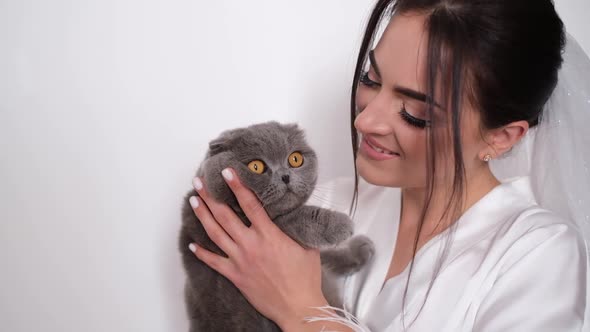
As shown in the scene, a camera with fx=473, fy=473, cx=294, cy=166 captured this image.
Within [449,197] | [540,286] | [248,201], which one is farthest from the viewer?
[449,197]

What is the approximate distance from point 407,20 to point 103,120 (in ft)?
3.08

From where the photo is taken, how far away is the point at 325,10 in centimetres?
159

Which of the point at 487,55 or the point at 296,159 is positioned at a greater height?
the point at 487,55

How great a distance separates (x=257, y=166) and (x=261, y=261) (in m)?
0.23

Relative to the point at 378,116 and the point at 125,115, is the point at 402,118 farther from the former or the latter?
the point at 125,115

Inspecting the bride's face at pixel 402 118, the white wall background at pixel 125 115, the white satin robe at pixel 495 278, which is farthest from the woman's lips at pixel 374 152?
the white wall background at pixel 125 115

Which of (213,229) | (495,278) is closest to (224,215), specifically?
(213,229)

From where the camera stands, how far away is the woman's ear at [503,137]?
1.06 m

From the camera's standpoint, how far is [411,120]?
1.02 meters

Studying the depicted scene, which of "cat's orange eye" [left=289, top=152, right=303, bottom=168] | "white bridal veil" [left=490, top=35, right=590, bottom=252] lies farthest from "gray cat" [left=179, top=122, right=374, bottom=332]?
"white bridal veil" [left=490, top=35, right=590, bottom=252]

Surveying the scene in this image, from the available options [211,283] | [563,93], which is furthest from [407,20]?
[211,283]

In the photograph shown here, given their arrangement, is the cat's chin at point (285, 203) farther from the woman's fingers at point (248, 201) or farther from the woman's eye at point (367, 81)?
the woman's eye at point (367, 81)

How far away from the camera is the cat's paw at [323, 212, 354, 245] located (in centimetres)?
110

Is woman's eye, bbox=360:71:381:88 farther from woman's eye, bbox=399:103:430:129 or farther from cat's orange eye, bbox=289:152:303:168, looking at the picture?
cat's orange eye, bbox=289:152:303:168
